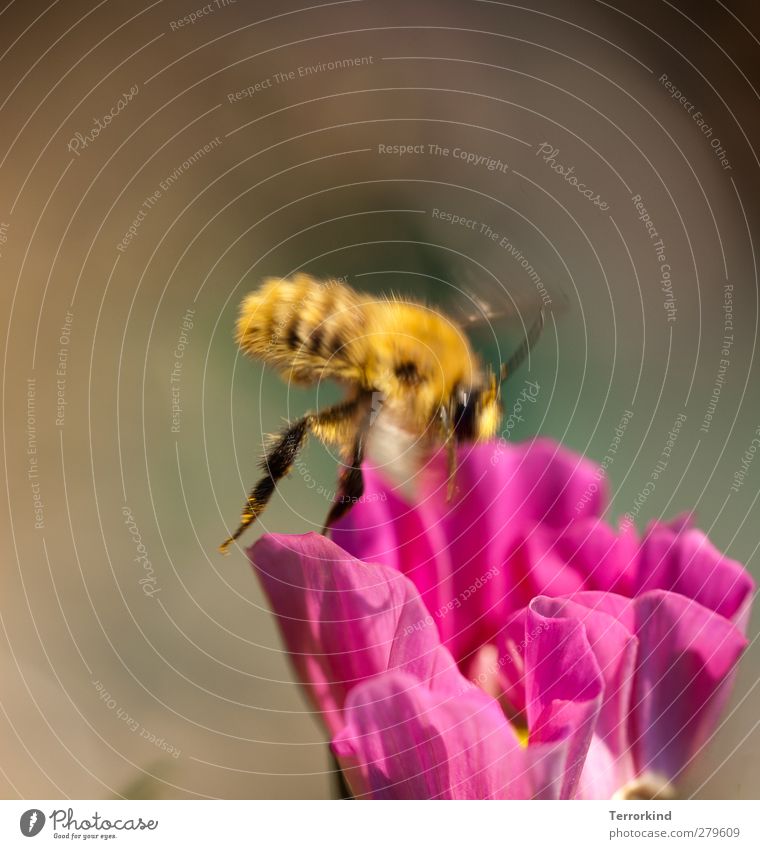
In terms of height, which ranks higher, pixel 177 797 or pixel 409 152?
pixel 409 152

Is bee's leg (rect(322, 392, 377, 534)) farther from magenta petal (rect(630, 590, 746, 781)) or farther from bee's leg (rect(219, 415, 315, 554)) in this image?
magenta petal (rect(630, 590, 746, 781))

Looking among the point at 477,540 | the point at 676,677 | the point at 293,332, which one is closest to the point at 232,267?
the point at 293,332

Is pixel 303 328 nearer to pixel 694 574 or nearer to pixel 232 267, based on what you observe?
pixel 232 267

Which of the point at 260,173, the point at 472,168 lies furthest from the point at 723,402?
the point at 260,173

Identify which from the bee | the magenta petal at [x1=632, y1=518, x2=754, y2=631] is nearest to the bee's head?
the bee

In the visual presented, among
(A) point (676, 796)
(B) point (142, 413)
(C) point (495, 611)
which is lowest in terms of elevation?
(A) point (676, 796)

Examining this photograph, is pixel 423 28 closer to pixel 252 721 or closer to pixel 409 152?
pixel 409 152

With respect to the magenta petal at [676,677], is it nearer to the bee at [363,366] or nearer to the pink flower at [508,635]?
the pink flower at [508,635]
